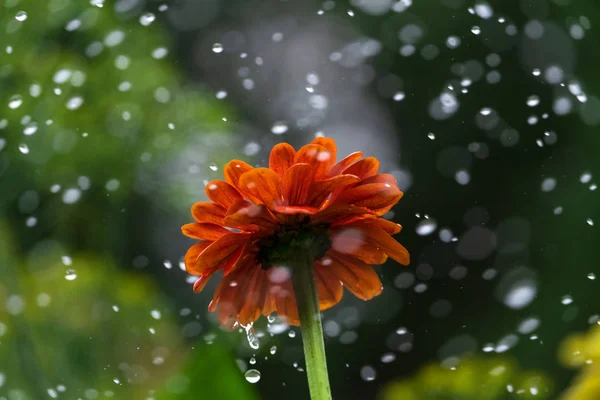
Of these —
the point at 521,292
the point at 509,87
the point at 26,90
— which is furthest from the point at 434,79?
the point at 26,90

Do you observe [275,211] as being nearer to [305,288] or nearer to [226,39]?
[305,288]

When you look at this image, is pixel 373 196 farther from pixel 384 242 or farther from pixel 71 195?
pixel 71 195

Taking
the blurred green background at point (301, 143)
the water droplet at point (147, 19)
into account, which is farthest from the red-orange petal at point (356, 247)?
the water droplet at point (147, 19)

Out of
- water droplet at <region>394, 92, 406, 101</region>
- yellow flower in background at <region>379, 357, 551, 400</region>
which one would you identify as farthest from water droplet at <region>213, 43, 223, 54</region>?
yellow flower in background at <region>379, 357, 551, 400</region>

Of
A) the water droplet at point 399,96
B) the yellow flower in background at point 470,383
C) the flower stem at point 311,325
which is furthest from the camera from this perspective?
the water droplet at point 399,96

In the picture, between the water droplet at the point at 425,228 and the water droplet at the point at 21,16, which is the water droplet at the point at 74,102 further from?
the water droplet at the point at 425,228

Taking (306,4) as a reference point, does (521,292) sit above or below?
below

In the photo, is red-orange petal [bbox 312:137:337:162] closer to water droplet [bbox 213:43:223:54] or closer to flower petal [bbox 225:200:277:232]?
flower petal [bbox 225:200:277:232]

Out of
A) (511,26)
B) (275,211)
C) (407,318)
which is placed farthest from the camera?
(511,26)
